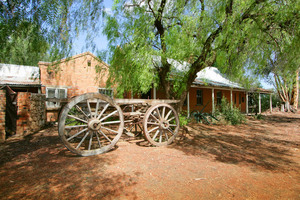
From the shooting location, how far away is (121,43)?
7.67 meters


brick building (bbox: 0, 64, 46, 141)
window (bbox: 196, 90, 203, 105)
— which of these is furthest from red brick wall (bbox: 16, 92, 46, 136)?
window (bbox: 196, 90, 203, 105)

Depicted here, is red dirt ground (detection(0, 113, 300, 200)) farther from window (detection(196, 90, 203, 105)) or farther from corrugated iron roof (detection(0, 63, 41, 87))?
window (detection(196, 90, 203, 105))

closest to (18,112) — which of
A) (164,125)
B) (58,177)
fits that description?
(58,177)

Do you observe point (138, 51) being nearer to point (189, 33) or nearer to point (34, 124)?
point (189, 33)

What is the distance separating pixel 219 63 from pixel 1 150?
7.65m

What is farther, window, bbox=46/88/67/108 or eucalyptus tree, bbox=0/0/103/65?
window, bbox=46/88/67/108

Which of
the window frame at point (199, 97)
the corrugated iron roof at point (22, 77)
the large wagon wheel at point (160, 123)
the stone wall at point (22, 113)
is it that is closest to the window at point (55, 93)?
the corrugated iron roof at point (22, 77)

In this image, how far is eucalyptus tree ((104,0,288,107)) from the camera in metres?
5.74

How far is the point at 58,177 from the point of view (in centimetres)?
309

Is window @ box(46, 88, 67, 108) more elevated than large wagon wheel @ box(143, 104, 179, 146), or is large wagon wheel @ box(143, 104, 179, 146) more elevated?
window @ box(46, 88, 67, 108)

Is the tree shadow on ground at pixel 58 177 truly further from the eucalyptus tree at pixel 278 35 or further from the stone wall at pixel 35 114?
the eucalyptus tree at pixel 278 35

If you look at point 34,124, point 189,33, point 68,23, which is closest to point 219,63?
point 189,33

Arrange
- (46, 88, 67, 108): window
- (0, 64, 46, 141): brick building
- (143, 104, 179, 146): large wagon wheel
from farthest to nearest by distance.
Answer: (46, 88, 67, 108): window < (0, 64, 46, 141): brick building < (143, 104, 179, 146): large wagon wheel

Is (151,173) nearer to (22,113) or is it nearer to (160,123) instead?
(160,123)
